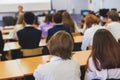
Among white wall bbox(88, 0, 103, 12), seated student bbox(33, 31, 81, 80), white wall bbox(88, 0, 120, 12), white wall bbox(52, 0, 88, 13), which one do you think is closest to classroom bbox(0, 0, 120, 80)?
seated student bbox(33, 31, 81, 80)

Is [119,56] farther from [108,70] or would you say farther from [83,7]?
[83,7]

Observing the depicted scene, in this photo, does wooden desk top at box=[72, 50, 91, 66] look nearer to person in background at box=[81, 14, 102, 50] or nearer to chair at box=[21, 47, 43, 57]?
chair at box=[21, 47, 43, 57]

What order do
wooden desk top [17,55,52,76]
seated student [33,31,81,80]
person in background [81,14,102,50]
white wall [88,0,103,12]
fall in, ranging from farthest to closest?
white wall [88,0,103,12] < person in background [81,14,102,50] < wooden desk top [17,55,52,76] < seated student [33,31,81,80]

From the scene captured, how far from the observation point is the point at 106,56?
237cm

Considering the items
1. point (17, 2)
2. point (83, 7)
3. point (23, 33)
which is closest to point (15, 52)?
point (23, 33)

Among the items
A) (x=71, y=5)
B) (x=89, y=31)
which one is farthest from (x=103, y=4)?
(x=89, y=31)

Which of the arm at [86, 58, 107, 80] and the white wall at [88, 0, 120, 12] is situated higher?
the white wall at [88, 0, 120, 12]

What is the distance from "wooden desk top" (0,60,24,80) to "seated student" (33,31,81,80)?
56cm

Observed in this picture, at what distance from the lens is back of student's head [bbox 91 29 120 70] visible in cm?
236

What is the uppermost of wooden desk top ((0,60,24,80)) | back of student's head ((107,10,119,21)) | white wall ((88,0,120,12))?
back of student's head ((107,10,119,21))

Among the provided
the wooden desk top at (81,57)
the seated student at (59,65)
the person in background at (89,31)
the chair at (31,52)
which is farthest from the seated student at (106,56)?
the person in background at (89,31)

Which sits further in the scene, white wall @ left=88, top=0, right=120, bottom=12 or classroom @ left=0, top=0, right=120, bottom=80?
white wall @ left=88, top=0, right=120, bottom=12

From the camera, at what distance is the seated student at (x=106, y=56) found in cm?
237

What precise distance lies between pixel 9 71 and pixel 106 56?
4.04 feet
